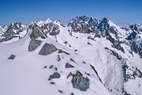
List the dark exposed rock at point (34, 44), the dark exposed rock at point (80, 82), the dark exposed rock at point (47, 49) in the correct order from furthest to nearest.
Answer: the dark exposed rock at point (34, 44) < the dark exposed rock at point (47, 49) < the dark exposed rock at point (80, 82)

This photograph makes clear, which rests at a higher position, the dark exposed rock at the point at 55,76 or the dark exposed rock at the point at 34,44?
the dark exposed rock at the point at 34,44

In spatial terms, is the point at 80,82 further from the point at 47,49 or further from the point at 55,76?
the point at 47,49

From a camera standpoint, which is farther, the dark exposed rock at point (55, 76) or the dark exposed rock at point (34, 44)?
the dark exposed rock at point (34, 44)

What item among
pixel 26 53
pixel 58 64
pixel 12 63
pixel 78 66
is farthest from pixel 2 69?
pixel 78 66

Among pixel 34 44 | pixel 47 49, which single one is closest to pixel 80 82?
pixel 47 49

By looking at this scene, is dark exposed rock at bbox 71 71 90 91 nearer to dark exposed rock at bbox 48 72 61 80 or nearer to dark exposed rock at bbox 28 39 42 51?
dark exposed rock at bbox 48 72 61 80

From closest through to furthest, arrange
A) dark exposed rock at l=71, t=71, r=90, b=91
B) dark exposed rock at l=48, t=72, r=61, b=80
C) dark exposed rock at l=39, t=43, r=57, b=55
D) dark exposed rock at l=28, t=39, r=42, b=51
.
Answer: dark exposed rock at l=71, t=71, r=90, b=91
dark exposed rock at l=48, t=72, r=61, b=80
dark exposed rock at l=39, t=43, r=57, b=55
dark exposed rock at l=28, t=39, r=42, b=51

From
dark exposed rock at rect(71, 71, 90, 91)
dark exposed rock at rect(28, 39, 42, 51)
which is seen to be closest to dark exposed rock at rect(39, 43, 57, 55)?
dark exposed rock at rect(28, 39, 42, 51)

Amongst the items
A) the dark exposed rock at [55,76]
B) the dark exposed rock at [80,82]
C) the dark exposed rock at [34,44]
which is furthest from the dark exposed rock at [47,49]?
the dark exposed rock at [80,82]

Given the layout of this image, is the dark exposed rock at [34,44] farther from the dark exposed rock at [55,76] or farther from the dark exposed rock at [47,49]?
the dark exposed rock at [55,76]
